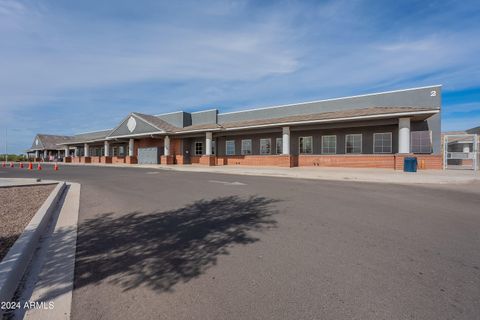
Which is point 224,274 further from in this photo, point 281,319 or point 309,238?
point 309,238

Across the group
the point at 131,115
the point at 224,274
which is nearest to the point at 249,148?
the point at 131,115

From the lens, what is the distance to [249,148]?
2686 centimetres

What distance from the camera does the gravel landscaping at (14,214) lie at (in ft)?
13.4

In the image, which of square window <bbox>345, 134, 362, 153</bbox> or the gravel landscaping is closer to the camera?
the gravel landscaping

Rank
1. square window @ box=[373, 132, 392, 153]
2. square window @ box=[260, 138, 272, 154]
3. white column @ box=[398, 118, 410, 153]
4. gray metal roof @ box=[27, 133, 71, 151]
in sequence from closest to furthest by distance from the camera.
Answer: white column @ box=[398, 118, 410, 153] → square window @ box=[373, 132, 392, 153] → square window @ box=[260, 138, 272, 154] → gray metal roof @ box=[27, 133, 71, 151]

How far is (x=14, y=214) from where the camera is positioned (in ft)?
18.8

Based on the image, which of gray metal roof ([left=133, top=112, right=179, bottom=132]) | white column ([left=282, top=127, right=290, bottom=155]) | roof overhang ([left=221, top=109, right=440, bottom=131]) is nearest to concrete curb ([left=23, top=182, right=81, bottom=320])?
roof overhang ([left=221, top=109, right=440, bottom=131])

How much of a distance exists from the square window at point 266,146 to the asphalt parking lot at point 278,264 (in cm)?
1913

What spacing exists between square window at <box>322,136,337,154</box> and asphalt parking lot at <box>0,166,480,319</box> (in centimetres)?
1591

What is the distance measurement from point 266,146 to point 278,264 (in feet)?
74.4

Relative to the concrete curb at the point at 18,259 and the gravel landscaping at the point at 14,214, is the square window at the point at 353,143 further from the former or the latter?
the concrete curb at the point at 18,259

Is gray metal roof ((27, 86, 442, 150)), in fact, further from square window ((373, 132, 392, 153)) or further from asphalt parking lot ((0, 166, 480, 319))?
asphalt parking lot ((0, 166, 480, 319))

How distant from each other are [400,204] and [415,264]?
4447mm

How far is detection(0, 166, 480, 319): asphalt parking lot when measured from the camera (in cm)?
247
